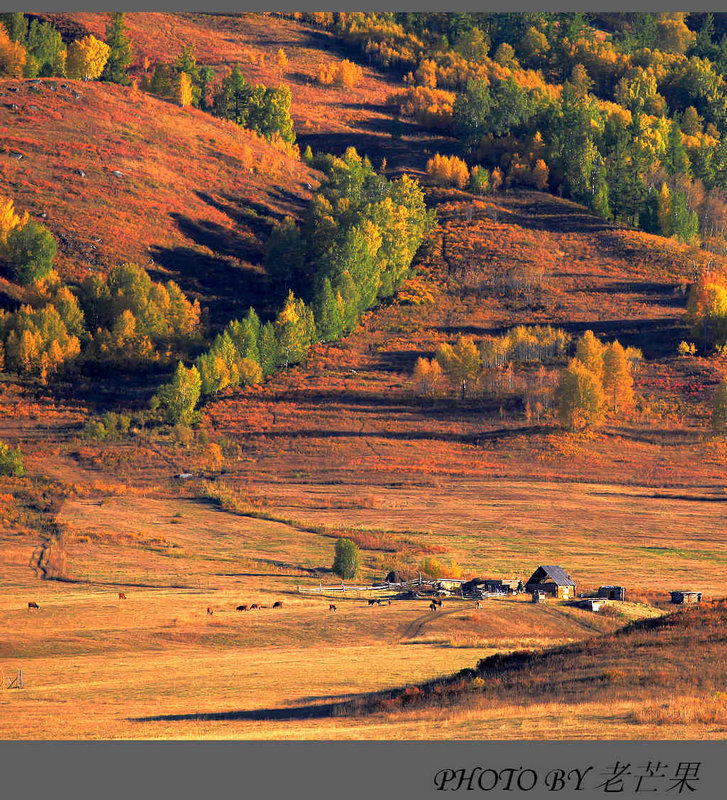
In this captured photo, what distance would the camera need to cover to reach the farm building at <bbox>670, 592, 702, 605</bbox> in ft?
224

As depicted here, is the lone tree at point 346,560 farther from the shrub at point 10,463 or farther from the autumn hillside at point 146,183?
the autumn hillside at point 146,183

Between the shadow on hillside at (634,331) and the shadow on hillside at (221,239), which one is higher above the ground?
the shadow on hillside at (221,239)

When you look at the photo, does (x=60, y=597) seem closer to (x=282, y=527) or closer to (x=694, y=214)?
(x=282, y=527)

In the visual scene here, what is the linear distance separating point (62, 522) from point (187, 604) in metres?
22.7

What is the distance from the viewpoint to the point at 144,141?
15912 cm

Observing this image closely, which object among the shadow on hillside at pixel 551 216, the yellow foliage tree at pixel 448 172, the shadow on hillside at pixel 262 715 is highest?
the yellow foliage tree at pixel 448 172

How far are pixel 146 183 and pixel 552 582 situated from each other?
318 feet

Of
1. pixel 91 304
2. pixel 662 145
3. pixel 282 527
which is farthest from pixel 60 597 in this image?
pixel 662 145

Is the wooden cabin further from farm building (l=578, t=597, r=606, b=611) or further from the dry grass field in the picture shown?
farm building (l=578, t=597, r=606, b=611)

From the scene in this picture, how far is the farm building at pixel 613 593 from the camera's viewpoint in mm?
68863

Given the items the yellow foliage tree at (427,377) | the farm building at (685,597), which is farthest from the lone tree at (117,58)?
the farm building at (685,597)

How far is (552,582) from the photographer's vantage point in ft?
231

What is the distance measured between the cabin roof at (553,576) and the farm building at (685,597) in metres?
5.93

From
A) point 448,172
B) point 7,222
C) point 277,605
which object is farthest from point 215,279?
point 277,605
